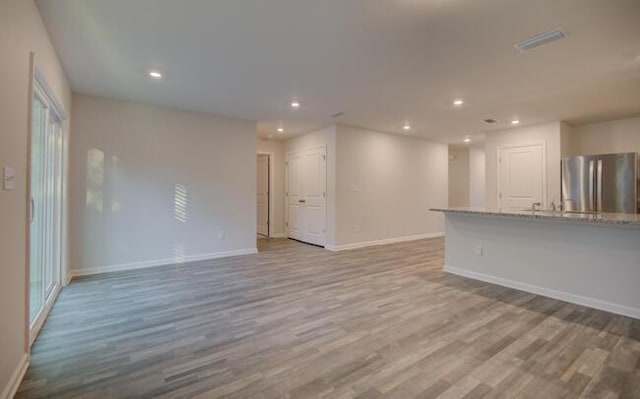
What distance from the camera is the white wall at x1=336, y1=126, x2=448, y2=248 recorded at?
6176mm

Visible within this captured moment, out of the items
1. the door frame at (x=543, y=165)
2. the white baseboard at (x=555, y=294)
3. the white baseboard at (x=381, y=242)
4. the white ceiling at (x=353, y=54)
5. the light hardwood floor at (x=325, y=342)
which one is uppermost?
the white ceiling at (x=353, y=54)

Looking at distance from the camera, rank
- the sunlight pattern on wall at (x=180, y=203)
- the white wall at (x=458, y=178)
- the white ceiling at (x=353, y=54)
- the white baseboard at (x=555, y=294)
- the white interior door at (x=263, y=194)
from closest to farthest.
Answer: the white ceiling at (x=353, y=54), the white baseboard at (x=555, y=294), the sunlight pattern on wall at (x=180, y=203), the white interior door at (x=263, y=194), the white wall at (x=458, y=178)

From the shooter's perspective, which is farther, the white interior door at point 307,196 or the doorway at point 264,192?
the doorway at point 264,192

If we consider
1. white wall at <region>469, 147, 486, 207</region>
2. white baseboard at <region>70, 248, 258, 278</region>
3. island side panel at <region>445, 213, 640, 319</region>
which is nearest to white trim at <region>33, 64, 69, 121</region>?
white baseboard at <region>70, 248, 258, 278</region>

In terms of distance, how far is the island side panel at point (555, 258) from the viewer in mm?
2959

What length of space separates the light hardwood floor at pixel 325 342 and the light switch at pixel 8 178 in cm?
118

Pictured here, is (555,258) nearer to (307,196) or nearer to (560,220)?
(560,220)

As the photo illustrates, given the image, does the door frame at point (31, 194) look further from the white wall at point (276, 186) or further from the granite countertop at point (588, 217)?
the granite countertop at point (588, 217)

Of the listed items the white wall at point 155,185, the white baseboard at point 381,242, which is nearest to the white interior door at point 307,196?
the white baseboard at point 381,242

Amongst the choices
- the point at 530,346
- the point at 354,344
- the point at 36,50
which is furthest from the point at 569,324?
the point at 36,50

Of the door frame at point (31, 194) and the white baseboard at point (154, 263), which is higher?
the door frame at point (31, 194)

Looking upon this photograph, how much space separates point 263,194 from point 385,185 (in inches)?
122

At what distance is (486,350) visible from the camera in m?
2.22

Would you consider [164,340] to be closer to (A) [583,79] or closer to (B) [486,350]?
(B) [486,350]
